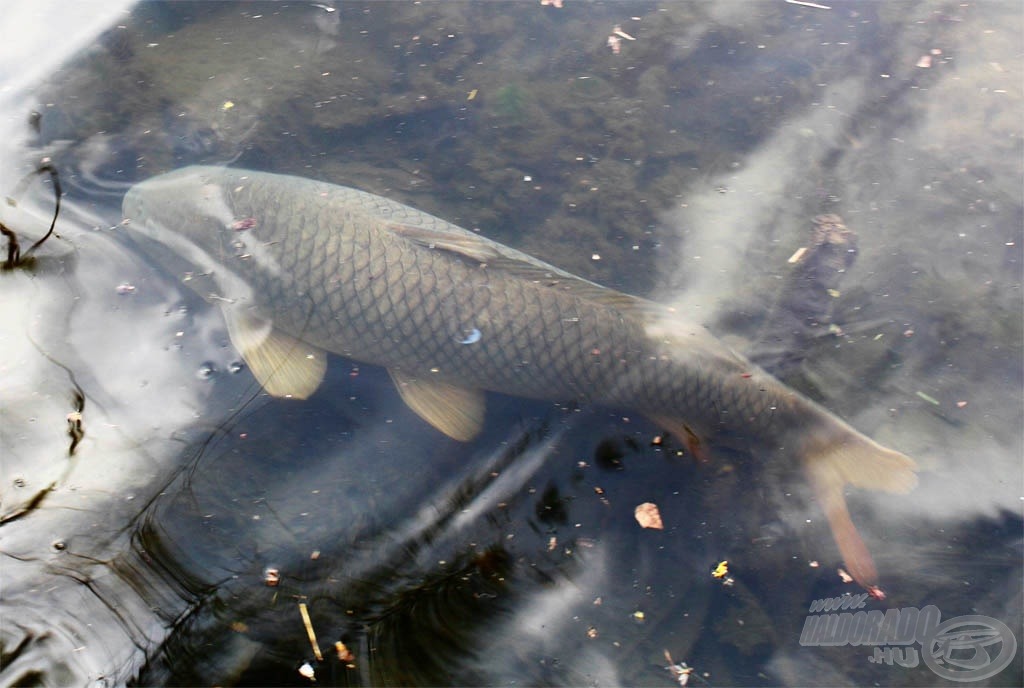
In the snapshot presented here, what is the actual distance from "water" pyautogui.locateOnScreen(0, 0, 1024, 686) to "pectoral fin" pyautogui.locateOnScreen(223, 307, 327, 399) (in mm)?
60

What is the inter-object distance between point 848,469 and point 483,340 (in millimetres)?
1376

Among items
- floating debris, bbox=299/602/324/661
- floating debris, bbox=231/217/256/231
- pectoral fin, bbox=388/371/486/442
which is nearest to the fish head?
floating debris, bbox=231/217/256/231

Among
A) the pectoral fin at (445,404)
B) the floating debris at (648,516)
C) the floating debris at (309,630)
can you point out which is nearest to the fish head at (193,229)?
the pectoral fin at (445,404)

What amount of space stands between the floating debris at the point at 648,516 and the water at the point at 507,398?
43mm

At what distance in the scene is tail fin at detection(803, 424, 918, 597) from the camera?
265 centimetres

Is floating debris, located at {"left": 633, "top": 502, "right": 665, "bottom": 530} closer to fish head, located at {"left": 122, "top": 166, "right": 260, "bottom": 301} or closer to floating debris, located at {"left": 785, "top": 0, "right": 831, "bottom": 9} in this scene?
fish head, located at {"left": 122, "top": 166, "right": 260, "bottom": 301}

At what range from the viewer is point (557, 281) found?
290cm

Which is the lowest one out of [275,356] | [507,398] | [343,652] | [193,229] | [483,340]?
[343,652]

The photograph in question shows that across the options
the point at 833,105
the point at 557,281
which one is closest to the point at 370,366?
the point at 557,281

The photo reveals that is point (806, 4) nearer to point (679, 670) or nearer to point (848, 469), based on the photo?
point (848, 469)

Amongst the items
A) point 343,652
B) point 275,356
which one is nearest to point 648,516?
point 343,652

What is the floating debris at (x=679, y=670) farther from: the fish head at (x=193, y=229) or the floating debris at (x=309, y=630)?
the fish head at (x=193, y=229)

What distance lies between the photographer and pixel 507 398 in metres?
2.87

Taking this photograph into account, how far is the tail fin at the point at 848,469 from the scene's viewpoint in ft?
8.70
